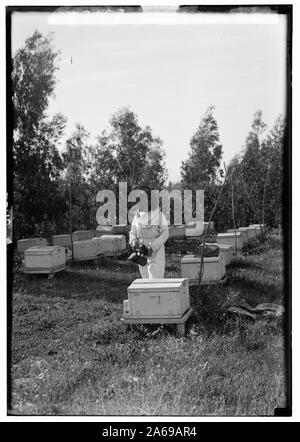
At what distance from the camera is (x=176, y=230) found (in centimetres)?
1200

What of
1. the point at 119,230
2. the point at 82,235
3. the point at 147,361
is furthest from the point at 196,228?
the point at 147,361

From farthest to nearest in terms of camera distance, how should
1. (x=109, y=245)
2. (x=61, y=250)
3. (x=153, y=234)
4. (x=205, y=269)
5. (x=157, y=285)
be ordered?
(x=109, y=245) → (x=61, y=250) → (x=205, y=269) → (x=153, y=234) → (x=157, y=285)

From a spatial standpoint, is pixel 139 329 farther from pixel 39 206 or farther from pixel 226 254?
pixel 226 254

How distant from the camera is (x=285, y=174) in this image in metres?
3.79

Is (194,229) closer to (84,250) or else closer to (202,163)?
(84,250)

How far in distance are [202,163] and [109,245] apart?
13.7 feet

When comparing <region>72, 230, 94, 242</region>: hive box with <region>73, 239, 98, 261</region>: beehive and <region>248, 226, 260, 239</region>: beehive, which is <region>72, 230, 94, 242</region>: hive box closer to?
<region>73, 239, 98, 261</region>: beehive

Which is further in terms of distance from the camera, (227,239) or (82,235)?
(82,235)

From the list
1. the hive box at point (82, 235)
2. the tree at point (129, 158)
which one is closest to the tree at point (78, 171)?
the tree at point (129, 158)

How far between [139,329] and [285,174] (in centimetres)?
226

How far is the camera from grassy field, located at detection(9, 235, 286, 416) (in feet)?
12.3

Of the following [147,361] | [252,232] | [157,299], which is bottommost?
[147,361]

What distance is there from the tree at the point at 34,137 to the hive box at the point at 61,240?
4.00m

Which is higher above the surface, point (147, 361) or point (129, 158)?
point (129, 158)
